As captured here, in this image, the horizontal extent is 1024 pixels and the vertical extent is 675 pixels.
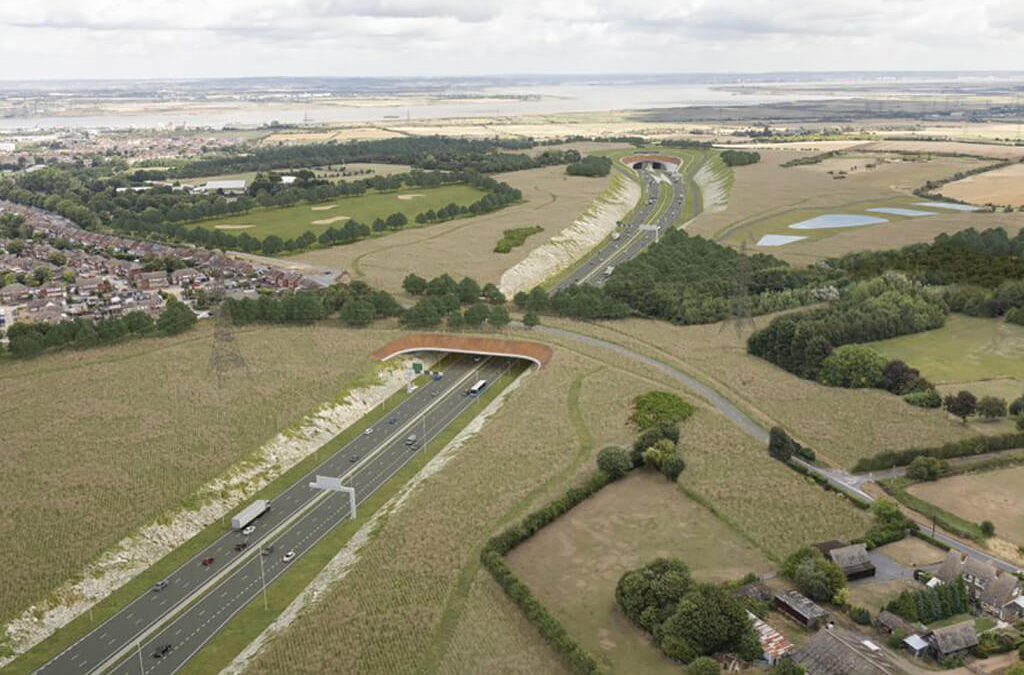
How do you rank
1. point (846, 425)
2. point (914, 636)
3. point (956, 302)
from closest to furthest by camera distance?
point (914, 636) → point (846, 425) → point (956, 302)

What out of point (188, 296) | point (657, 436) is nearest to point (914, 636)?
point (657, 436)

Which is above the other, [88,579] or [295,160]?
[295,160]

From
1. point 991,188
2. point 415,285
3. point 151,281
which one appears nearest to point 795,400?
point 415,285

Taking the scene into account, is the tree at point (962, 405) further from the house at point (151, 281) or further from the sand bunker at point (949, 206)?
the sand bunker at point (949, 206)

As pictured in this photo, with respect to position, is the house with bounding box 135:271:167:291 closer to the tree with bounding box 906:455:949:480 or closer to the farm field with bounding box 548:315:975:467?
the farm field with bounding box 548:315:975:467

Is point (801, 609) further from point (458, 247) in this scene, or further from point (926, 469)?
point (458, 247)

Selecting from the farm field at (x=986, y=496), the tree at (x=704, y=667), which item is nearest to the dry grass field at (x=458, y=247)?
the farm field at (x=986, y=496)

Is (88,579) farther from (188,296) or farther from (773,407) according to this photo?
(188,296)

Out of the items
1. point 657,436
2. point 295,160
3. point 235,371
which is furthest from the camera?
point 295,160
